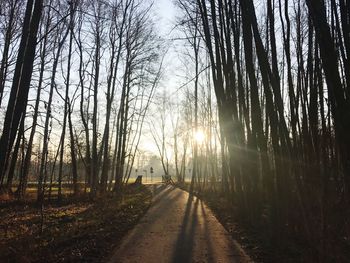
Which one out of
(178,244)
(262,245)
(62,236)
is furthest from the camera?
(62,236)

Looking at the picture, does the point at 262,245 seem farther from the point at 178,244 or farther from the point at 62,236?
the point at 62,236

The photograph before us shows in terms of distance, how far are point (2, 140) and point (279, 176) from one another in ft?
17.3

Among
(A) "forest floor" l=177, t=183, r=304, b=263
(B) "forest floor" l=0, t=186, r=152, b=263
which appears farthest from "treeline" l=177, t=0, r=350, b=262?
(B) "forest floor" l=0, t=186, r=152, b=263

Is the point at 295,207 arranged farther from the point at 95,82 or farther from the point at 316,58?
the point at 95,82

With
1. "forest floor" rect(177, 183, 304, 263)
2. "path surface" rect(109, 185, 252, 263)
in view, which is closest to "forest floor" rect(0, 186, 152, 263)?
"path surface" rect(109, 185, 252, 263)

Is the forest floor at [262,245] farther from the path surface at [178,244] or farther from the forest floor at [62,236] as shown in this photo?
the forest floor at [62,236]

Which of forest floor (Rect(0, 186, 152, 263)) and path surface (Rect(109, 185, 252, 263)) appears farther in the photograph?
→ path surface (Rect(109, 185, 252, 263))

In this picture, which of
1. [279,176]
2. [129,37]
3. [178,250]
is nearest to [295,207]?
[279,176]

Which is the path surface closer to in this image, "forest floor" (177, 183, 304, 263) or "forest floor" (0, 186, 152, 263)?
"forest floor" (177, 183, 304, 263)

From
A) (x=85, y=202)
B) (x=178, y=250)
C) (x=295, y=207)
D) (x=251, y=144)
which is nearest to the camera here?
(x=178, y=250)

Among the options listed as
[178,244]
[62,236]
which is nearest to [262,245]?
[178,244]

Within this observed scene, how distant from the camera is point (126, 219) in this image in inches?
415

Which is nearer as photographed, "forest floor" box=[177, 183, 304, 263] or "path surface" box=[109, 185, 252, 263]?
"forest floor" box=[177, 183, 304, 263]

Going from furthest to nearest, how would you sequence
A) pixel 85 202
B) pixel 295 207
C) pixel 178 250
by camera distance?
pixel 85 202, pixel 295 207, pixel 178 250
